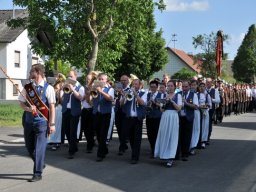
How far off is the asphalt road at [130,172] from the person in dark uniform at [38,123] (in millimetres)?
369

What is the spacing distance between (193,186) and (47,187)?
7.70ft

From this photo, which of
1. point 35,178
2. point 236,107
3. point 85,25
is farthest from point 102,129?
point 236,107

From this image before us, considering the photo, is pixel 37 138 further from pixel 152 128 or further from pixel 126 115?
pixel 152 128

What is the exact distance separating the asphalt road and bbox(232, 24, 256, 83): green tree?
61.3 metres

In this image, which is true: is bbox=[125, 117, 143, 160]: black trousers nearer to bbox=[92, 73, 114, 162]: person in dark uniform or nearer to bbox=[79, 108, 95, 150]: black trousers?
bbox=[92, 73, 114, 162]: person in dark uniform

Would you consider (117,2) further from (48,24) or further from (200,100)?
(200,100)

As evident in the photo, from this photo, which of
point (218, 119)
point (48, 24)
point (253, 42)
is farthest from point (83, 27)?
point (253, 42)

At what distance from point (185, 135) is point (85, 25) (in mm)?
11434

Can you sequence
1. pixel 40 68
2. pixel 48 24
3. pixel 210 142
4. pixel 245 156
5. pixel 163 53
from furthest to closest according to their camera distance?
pixel 163 53 → pixel 48 24 → pixel 210 142 → pixel 245 156 → pixel 40 68

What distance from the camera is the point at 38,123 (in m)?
8.20

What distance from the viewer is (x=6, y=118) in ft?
61.9

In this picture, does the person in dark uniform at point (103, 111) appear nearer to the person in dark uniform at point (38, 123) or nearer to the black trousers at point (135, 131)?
the black trousers at point (135, 131)

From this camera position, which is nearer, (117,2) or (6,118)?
(6,118)

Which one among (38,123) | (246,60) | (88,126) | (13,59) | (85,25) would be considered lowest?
(88,126)
